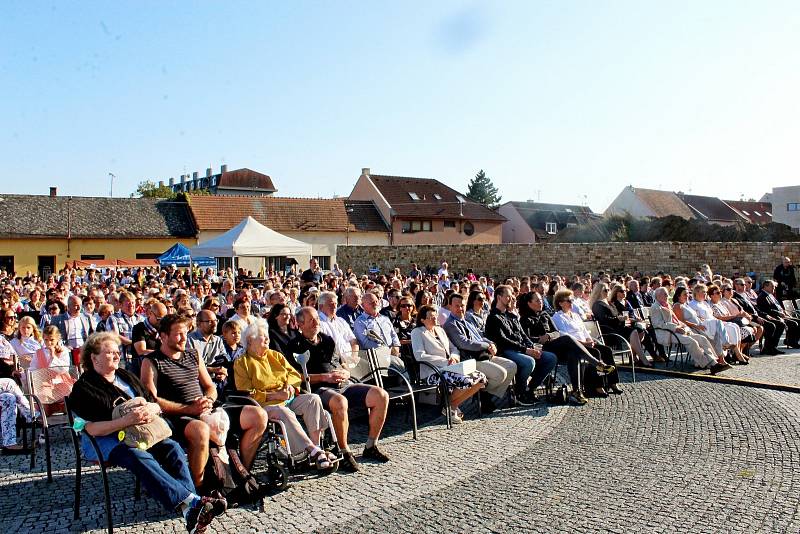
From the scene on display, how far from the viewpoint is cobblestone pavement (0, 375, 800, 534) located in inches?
188

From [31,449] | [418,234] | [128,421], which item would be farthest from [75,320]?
[418,234]

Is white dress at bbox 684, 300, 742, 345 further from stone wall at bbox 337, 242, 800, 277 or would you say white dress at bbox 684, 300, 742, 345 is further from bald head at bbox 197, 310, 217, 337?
stone wall at bbox 337, 242, 800, 277

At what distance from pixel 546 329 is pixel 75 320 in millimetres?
6621

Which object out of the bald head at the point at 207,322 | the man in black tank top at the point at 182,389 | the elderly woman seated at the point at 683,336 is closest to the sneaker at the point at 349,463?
the man in black tank top at the point at 182,389

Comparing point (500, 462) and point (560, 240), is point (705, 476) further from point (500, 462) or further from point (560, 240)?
point (560, 240)

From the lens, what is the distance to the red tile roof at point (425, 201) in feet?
178

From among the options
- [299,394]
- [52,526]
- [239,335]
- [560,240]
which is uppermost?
[560,240]

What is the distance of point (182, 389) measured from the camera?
5.51 meters

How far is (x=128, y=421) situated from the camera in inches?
188

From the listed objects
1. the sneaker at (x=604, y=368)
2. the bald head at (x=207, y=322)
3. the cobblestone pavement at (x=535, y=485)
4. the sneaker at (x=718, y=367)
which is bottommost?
the cobblestone pavement at (x=535, y=485)

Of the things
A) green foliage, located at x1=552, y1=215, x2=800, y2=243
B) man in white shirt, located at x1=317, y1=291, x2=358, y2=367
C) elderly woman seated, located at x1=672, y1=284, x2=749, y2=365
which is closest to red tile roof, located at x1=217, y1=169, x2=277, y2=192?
green foliage, located at x1=552, y1=215, x2=800, y2=243

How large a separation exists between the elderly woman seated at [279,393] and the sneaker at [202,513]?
118cm

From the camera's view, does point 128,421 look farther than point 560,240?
No

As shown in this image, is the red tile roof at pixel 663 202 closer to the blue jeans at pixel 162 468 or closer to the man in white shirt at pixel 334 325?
the man in white shirt at pixel 334 325
